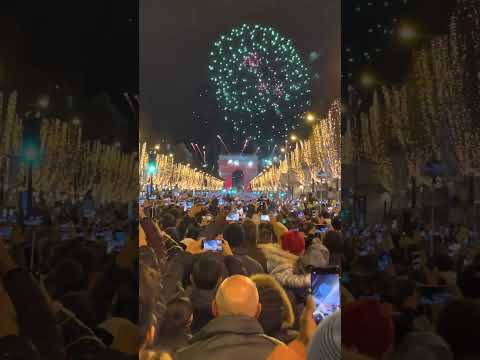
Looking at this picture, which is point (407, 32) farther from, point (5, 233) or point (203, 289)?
point (203, 289)

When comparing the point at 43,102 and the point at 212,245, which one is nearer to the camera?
the point at 43,102

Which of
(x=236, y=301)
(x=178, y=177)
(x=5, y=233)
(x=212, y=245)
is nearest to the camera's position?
(x=5, y=233)

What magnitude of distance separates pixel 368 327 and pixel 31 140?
1655mm

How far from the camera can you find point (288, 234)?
6828 millimetres

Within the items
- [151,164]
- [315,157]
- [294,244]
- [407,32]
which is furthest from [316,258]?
[315,157]

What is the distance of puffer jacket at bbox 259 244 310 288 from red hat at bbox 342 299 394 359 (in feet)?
11.1

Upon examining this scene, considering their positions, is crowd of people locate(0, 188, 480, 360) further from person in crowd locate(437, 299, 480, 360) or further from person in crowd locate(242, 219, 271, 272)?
person in crowd locate(242, 219, 271, 272)

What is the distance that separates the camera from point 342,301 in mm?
2221

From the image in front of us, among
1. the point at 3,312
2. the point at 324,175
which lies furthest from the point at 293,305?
the point at 324,175

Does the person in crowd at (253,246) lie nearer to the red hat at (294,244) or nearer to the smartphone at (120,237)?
the red hat at (294,244)

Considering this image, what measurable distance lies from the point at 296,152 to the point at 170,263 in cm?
1881

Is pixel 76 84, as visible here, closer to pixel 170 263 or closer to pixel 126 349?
pixel 126 349

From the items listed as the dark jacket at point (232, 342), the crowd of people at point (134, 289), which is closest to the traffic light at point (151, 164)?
the dark jacket at point (232, 342)

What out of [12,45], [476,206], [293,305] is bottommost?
[293,305]
